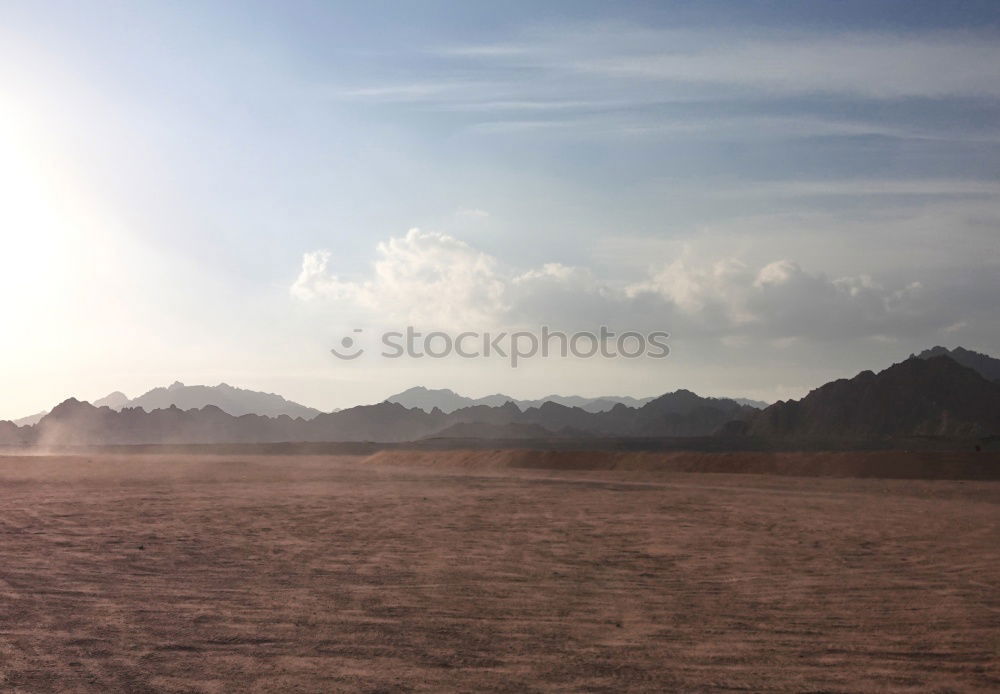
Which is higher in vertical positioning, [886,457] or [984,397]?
[984,397]

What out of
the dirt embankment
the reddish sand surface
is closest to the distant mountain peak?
the dirt embankment

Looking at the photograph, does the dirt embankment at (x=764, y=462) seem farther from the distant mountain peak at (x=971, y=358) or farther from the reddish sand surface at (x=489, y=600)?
the distant mountain peak at (x=971, y=358)

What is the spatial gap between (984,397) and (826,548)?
82.7 meters

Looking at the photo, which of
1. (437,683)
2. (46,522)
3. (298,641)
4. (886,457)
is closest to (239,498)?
(46,522)

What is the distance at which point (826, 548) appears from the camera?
610 inches

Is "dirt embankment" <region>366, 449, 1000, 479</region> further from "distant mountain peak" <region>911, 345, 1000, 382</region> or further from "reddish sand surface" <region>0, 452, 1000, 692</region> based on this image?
"distant mountain peak" <region>911, 345, 1000, 382</region>

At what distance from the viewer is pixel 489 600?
1038 centimetres

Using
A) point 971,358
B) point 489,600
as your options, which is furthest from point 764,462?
point 971,358

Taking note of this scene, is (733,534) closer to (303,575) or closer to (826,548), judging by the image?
(826,548)

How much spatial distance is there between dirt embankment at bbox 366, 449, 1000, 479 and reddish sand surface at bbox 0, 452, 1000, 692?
2166 centimetres

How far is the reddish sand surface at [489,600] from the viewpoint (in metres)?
7.30

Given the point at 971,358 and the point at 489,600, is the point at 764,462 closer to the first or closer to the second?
the point at 489,600

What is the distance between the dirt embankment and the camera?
42.2 metres

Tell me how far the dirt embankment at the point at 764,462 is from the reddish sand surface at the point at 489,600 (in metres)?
21.7
